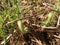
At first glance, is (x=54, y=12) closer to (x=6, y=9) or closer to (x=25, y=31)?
(x=25, y=31)

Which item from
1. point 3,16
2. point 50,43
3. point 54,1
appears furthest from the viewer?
point 54,1

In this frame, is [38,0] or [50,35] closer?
[50,35]

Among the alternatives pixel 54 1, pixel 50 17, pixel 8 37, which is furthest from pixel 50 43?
pixel 54 1

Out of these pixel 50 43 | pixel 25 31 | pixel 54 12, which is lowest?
pixel 50 43

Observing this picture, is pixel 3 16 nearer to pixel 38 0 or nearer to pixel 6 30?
pixel 6 30

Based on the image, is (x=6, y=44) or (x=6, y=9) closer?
(x=6, y=44)

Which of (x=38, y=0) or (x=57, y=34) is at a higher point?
(x=38, y=0)

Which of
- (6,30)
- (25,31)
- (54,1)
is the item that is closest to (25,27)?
(25,31)

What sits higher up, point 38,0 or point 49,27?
point 38,0

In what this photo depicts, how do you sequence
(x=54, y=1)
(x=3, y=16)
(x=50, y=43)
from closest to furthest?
(x=50, y=43) → (x=3, y=16) → (x=54, y=1)
